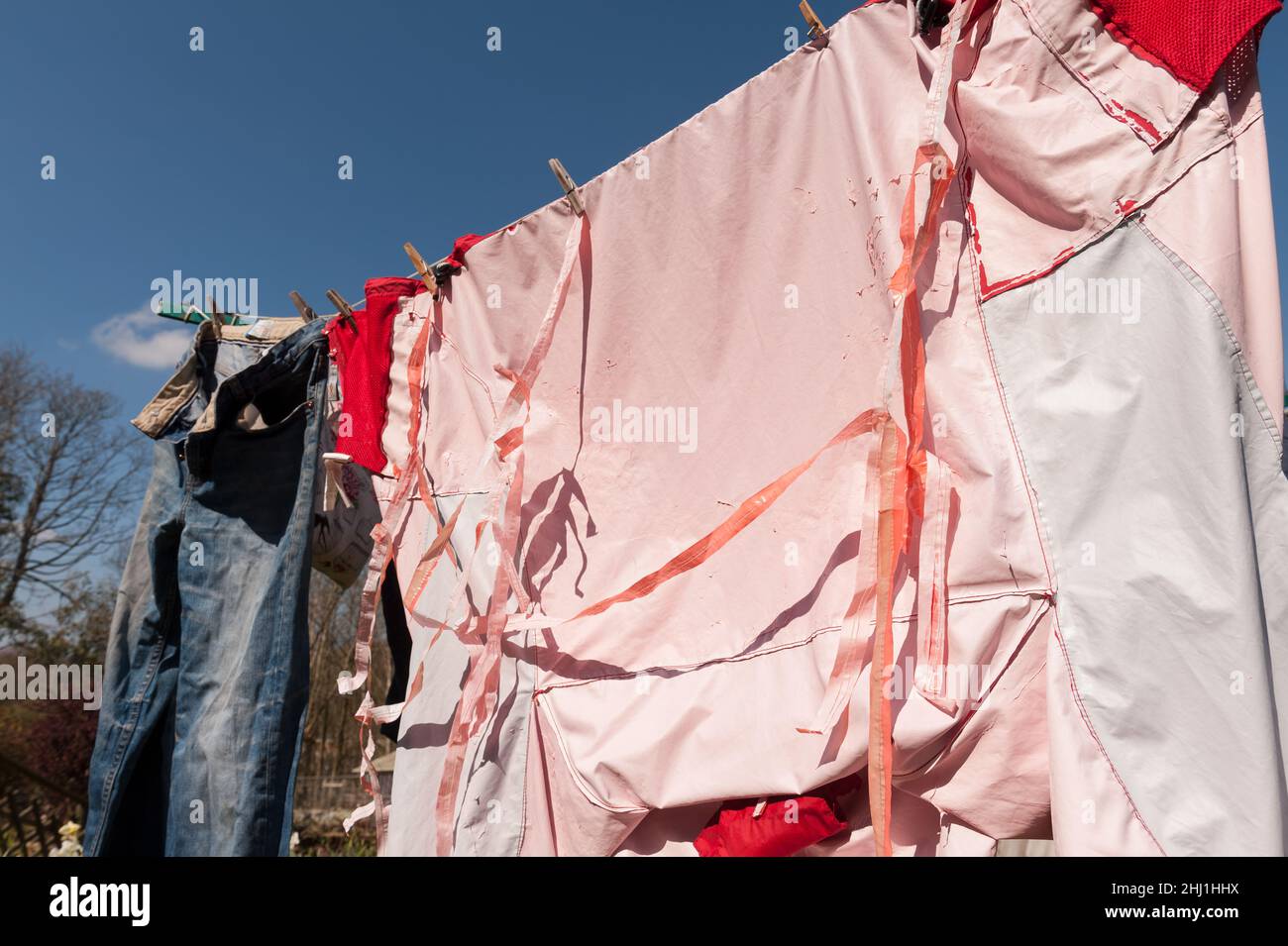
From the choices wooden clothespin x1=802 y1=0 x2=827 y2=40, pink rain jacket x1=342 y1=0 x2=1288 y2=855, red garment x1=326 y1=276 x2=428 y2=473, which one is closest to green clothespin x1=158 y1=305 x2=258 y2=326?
red garment x1=326 y1=276 x2=428 y2=473

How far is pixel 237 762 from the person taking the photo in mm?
1479

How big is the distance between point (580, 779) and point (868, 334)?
27.7 inches

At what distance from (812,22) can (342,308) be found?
3.30 ft

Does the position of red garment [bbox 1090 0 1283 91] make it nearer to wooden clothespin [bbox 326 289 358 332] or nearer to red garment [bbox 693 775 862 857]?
red garment [bbox 693 775 862 857]

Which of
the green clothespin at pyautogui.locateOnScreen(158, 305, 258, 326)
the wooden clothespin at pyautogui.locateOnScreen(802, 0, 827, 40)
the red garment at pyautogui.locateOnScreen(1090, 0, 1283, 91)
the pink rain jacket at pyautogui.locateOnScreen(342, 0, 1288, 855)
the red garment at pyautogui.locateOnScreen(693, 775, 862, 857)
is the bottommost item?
the red garment at pyautogui.locateOnScreen(693, 775, 862, 857)

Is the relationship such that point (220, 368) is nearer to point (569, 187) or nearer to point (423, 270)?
point (423, 270)

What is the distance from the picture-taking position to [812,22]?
1.10 metres

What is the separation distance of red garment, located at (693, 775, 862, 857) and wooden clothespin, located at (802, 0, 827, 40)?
97cm

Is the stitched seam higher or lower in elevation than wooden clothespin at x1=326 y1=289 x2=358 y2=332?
lower

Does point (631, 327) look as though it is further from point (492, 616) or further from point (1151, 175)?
point (1151, 175)

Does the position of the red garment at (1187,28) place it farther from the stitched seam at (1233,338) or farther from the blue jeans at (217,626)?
the blue jeans at (217,626)

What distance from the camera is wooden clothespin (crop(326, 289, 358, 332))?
1.60 metres

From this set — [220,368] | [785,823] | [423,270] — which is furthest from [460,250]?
[785,823]
